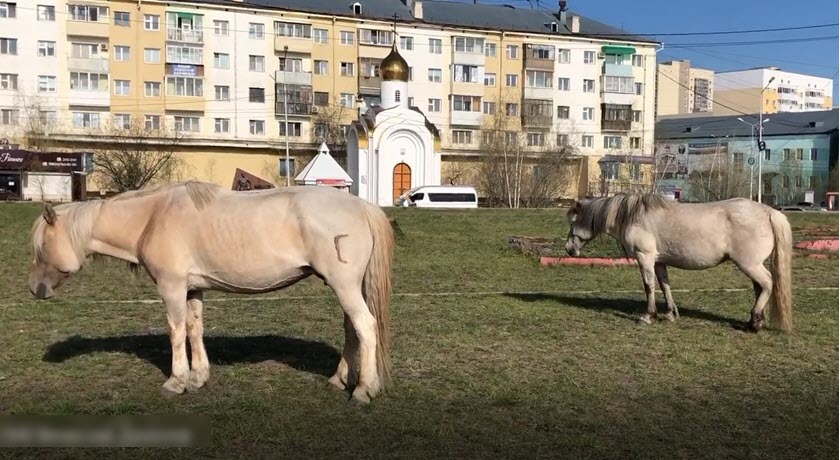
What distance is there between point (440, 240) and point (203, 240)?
18306mm

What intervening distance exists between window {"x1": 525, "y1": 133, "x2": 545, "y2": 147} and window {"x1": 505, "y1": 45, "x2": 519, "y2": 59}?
30.8 ft

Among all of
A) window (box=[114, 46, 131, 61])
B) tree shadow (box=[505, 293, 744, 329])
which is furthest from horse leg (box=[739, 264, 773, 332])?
window (box=[114, 46, 131, 61])

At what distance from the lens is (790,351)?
9.22 meters

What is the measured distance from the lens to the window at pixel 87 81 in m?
70.7

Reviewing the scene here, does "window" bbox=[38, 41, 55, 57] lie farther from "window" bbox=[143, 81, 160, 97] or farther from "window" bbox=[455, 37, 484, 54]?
"window" bbox=[455, 37, 484, 54]

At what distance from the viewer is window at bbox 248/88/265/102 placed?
75.6 metres

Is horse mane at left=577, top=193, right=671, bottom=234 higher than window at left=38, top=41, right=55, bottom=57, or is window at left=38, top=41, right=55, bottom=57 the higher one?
window at left=38, top=41, right=55, bottom=57

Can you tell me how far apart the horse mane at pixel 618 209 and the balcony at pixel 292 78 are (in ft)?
220

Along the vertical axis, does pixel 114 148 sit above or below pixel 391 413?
above

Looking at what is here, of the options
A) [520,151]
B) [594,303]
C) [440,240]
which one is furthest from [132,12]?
[594,303]

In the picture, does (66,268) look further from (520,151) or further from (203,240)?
(520,151)

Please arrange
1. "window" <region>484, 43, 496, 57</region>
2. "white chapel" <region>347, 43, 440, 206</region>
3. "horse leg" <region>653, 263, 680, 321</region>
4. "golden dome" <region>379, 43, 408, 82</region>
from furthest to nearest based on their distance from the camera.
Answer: "window" <region>484, 43, 496, 57</region> → "golden dome" <region>379, 43, 408, 82</region> → "white chapel" <region>347, 43, 440, 206</region> → "horse leg" <region>653, 263, 680, 321</region>

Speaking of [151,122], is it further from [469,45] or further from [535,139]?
[535,139]

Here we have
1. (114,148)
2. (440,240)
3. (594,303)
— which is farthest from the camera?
(114,148)
